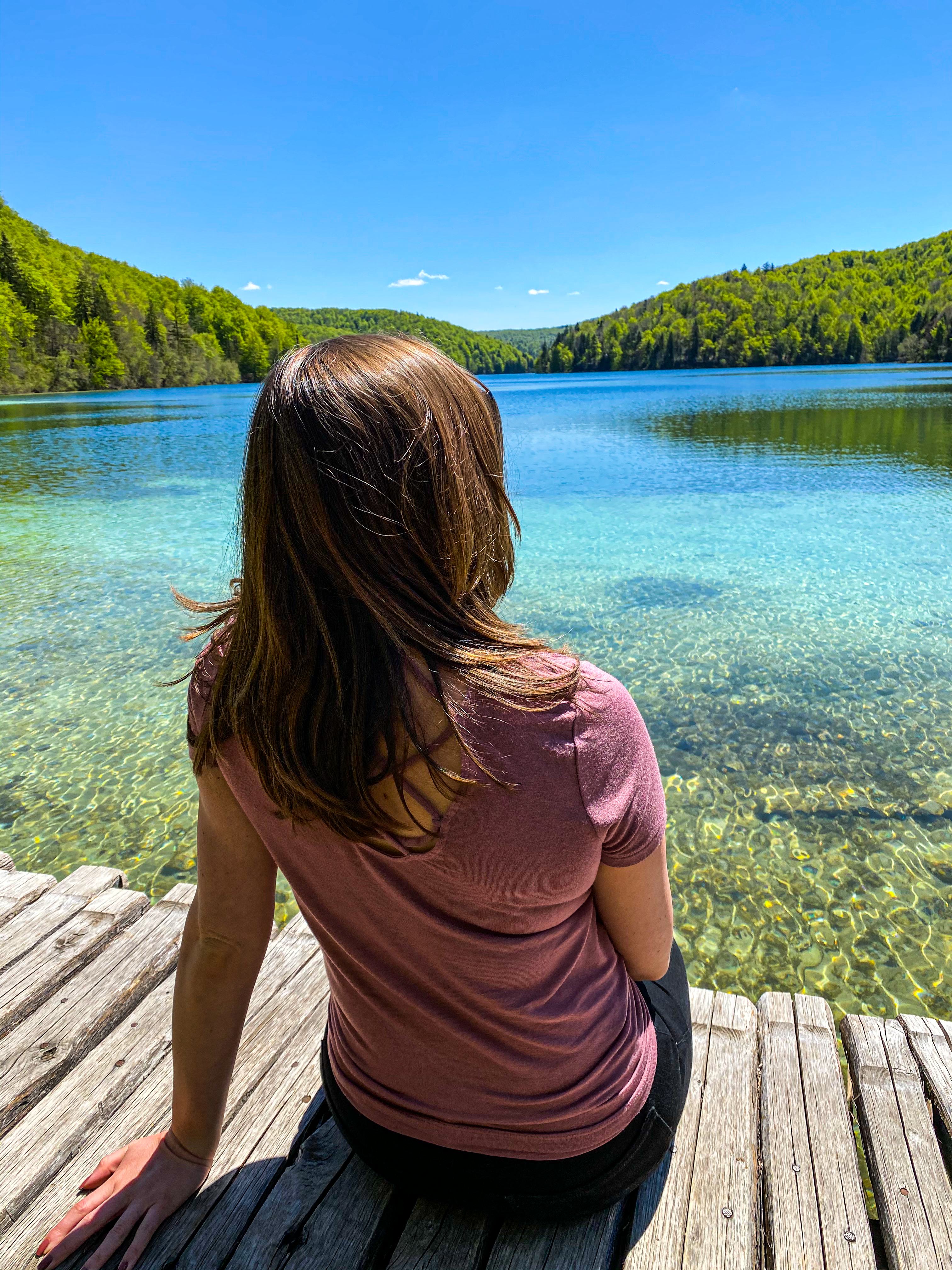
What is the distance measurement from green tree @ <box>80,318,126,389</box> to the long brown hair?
83.2m

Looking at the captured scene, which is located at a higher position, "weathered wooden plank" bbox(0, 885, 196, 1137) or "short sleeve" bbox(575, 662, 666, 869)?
"short sleeve" bbox(575, 662, 666, 869)

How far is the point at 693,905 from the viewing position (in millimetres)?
3670

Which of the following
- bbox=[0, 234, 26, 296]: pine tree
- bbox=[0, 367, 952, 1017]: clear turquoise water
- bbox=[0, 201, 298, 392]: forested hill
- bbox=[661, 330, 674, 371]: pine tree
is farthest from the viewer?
bbox=[661, 330, 674, 371]: pine tree

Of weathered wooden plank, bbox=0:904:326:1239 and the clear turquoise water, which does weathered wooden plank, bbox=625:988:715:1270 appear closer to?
weathered wooden plank, bbox=0:904:326:1239

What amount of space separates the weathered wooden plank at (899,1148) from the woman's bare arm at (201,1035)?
51.7 inches

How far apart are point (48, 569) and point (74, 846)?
7290 millimetres

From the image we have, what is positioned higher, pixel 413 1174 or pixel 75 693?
pixel 413 1174

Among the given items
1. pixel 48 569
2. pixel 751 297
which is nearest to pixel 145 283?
pixel 751 297

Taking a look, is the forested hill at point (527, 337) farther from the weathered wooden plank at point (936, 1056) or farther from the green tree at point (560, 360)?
the weathered wooden plank at point (936, 1056)

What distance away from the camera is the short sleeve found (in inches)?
35.5

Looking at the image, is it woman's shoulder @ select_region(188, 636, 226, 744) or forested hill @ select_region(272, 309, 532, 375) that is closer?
woman's shoulder @ select_region(188, 636, 226, 744)

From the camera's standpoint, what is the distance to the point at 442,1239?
132cm

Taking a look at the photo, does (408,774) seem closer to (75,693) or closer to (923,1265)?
(923,1265)

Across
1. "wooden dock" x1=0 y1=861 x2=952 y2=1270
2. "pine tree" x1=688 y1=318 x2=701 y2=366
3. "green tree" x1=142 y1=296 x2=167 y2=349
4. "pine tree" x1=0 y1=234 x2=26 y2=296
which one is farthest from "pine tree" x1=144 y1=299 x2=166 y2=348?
"wooden dock" x1=0 y1=861 x2=952 y2=1270
